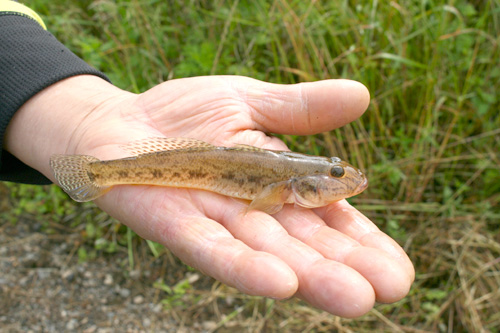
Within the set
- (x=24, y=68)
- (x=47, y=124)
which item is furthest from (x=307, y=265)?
(x=24, y=68)

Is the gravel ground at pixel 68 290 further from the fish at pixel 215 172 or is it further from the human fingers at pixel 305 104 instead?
the human fingers at pixel 305 104

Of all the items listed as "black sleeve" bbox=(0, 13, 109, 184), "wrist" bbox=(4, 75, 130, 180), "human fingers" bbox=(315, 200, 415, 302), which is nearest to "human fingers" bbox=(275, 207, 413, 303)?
"human fingers" bbox=(315, 200, 415, 302)

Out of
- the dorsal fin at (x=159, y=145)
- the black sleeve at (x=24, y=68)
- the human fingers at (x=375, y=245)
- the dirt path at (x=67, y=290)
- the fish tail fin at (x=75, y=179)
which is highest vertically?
the black sleeve at (x=24, y=68)

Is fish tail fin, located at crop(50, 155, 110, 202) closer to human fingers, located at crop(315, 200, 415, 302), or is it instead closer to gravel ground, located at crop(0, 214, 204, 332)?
gravel ground, located at crop(0, 214, 204, 332)

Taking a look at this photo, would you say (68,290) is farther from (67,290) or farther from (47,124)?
(47,124)

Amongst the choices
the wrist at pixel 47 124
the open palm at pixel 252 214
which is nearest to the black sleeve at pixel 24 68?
the wrist at pixel 47 124

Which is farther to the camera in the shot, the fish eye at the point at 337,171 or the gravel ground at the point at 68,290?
the gravel ground at the point at 68,290
